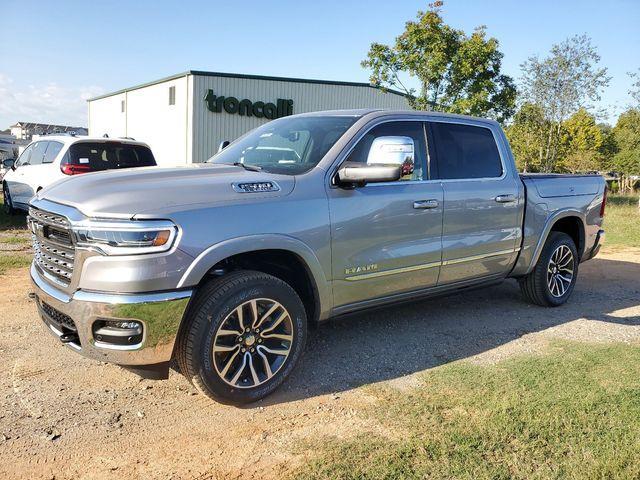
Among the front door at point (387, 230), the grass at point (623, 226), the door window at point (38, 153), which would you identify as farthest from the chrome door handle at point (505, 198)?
the door window at point (38, 153)

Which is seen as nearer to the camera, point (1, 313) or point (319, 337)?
point (319, 337)

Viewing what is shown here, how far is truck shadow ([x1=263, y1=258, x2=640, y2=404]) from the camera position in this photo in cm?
404

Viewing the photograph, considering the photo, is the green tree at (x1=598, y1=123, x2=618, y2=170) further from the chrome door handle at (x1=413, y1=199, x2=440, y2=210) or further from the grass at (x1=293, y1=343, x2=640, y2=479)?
the grass at (x1=293, y1=343, x2=640, y2=479)

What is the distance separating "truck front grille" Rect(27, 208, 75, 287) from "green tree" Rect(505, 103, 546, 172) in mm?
22602

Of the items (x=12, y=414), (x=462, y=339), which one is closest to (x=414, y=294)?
(x=462, y=339)

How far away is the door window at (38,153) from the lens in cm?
1068

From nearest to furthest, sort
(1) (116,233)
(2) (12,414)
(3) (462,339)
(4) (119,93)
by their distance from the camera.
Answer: (1) (116,233) < (2) (12,414) < (3) (462,339) < (4) (119,93)

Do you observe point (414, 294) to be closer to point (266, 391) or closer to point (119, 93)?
point (266, 391)

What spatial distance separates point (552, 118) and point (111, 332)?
24720 millimetres

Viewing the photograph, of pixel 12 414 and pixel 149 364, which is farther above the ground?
pixel 149 364

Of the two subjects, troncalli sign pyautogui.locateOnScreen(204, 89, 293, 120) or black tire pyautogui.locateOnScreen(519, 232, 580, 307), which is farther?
troncalli sign pyautogui.locateOnScreen(204, 89, 293, 120)

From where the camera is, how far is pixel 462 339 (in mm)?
4871

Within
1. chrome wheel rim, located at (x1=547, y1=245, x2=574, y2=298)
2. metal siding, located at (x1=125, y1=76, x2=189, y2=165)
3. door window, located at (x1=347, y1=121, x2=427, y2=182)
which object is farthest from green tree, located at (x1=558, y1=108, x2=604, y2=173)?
door window, located at (x1=347, y1=121, x2=427, y2=182)

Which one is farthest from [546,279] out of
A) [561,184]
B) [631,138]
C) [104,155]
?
[631,138]
